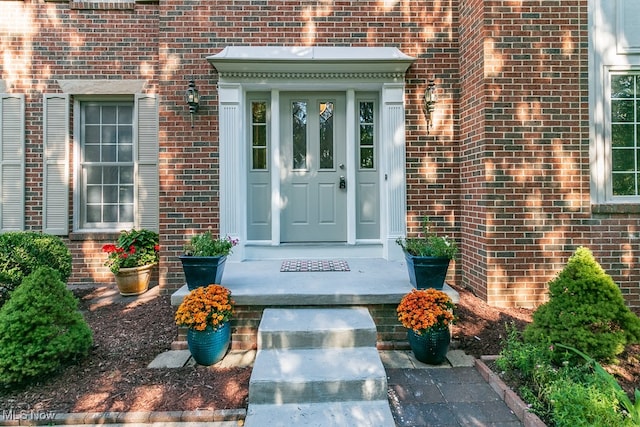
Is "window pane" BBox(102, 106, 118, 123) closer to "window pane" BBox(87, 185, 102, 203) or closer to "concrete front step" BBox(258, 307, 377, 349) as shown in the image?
"window pane" BBox(87, 185, 102, 203)

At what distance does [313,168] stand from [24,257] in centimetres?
356

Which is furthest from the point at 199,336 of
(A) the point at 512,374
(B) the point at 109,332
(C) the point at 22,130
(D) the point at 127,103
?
(C) the point at 22,130

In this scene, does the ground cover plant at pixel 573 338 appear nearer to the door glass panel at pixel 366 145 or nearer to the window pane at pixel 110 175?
the door glass panel at pixel 366 145

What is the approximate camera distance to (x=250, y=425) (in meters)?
2.33

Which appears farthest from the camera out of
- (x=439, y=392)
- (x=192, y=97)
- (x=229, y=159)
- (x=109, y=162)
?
(x=109, y=162)

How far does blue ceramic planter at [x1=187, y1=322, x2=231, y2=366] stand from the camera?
122 inches

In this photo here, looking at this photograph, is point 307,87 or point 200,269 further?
point 307,87

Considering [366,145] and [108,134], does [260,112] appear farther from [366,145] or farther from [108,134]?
[108,134]

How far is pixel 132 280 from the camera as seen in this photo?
4.97 meters

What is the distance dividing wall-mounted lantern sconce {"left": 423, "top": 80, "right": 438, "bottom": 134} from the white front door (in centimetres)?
113

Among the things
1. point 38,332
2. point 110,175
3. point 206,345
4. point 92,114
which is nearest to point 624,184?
point 206,345

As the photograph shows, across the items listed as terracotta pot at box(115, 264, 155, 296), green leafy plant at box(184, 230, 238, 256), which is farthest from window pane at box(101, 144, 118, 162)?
green leafy plant at box(184, 230, 238, 256)

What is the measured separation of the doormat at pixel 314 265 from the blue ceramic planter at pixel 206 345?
4.86 feet

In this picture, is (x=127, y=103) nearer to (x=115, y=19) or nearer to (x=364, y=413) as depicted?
(x=115, y=19)
